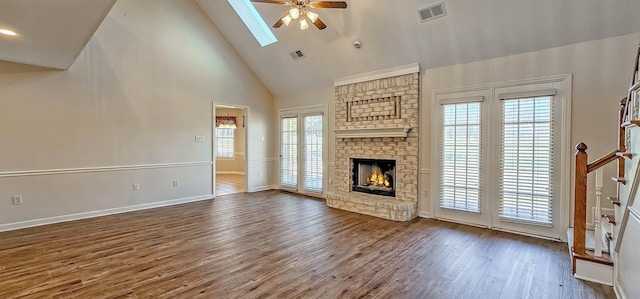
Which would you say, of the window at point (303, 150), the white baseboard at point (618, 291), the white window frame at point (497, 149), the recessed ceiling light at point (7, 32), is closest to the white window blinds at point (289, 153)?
the window at point (303, 150)

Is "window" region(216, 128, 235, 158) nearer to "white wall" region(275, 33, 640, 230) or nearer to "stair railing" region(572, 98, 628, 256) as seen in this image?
"white wall" region(275, 33, 640, 230)

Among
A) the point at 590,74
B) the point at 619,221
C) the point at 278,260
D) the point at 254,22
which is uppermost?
the point at 254,22

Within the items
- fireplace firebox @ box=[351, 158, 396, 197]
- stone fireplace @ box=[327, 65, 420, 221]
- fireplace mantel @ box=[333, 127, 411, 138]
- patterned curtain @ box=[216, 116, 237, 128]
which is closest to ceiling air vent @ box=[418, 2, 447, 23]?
stone fireplace @ box=[327, 65, 420, 221]

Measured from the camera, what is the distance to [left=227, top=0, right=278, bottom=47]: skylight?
616 cm

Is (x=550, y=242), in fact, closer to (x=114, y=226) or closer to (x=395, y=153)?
(x=395, y=153)

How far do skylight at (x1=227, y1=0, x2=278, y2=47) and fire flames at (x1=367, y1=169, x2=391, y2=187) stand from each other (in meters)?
3.60

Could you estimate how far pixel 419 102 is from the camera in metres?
5.30

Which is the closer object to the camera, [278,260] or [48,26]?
[48,26]

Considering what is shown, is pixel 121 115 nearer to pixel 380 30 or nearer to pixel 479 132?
pixel 380 30

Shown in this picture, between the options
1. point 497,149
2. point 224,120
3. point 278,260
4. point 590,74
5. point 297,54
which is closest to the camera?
point 278,260

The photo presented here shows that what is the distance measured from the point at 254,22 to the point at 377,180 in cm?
439

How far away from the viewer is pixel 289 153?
785 centimetres

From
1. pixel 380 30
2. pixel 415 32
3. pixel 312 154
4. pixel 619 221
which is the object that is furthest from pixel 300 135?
pixel 619 221

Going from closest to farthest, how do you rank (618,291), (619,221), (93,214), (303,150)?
(618,291) < (619,221) < (93,214) < (303,150)
